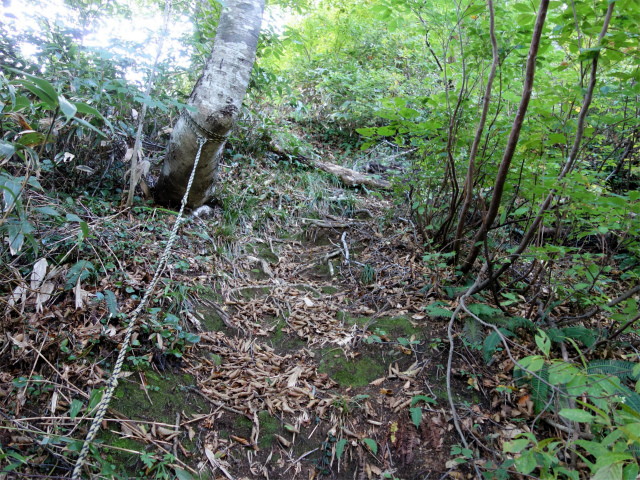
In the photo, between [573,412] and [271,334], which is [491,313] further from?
[271,334]

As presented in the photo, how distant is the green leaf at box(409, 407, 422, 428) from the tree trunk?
288 cm

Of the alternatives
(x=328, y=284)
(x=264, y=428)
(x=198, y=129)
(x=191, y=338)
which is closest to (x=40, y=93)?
(x=191, y=338)

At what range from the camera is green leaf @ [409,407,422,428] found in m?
2.26

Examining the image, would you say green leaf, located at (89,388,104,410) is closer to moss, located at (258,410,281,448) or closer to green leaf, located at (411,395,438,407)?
moss, located at (258,410,281,448)

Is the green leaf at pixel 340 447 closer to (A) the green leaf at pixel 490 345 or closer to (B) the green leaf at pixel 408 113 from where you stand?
(A) the green leaf at pixel 490 345

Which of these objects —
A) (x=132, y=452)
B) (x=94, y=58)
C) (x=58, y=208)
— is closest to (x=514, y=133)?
(x=132, y=452)

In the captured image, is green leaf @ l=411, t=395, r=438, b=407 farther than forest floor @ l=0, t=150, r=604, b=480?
Yes

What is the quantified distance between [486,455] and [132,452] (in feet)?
6.85

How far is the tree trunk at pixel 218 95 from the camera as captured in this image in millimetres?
3156

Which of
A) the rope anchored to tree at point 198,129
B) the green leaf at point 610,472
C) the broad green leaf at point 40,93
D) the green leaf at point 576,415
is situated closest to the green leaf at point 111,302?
the broad green leaf at point 40,93

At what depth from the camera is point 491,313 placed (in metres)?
2.61

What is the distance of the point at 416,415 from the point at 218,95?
3.13 metres

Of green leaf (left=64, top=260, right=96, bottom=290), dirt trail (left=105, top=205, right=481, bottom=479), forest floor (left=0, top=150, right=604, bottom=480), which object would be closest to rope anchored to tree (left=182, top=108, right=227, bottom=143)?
forest floor (left=0, top=150, right=604, bottom=480)

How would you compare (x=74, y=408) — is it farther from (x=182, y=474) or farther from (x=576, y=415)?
(x=576, y=415)
